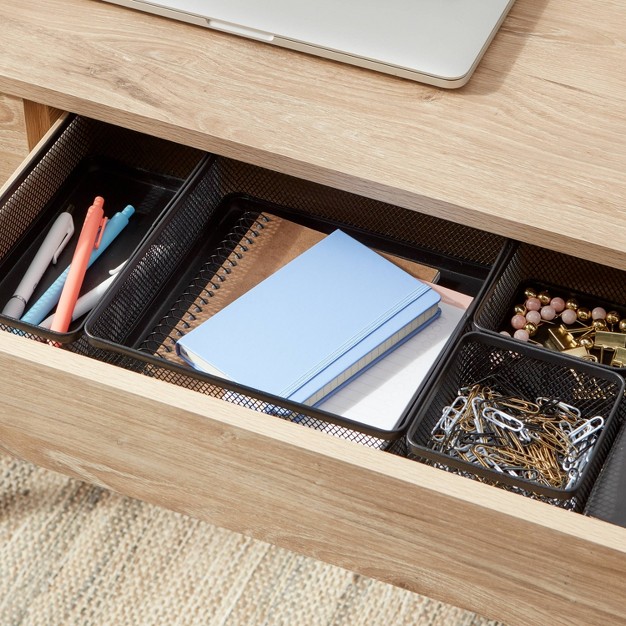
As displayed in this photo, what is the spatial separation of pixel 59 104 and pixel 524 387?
0.44m

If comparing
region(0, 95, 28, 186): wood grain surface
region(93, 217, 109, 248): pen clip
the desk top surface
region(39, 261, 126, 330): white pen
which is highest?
the desk top surface

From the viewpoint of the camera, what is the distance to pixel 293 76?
0.80 meters

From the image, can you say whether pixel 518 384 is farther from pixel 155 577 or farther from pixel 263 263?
pixel 155 577

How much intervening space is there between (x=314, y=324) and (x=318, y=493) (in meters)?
0.15

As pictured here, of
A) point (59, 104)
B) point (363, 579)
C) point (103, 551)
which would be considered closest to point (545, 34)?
point (59, 104)

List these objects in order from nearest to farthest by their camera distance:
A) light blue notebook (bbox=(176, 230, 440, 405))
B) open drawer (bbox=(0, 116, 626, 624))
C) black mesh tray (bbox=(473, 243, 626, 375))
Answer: open drawer (bbox=(0, 116, 626, 624))
light blue notebook (bbox=(176, 230, 440, 405))
black mesh tray (bbox=(473, 243, 626, 375))

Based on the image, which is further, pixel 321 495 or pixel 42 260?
Answer: pixel 42 260

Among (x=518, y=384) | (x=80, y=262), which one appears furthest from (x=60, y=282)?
(x=518, y=384)

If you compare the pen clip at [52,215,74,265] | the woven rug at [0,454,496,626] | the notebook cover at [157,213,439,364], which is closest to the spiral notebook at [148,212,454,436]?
the notebook cover at [157,213,439,364]

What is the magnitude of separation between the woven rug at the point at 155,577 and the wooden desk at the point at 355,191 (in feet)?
0.52

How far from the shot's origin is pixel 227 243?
35.6 inches

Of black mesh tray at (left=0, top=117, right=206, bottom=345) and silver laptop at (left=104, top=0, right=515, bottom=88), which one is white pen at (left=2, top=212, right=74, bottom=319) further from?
silver laptop at (left=104, top=0, right=515, bottom=88)

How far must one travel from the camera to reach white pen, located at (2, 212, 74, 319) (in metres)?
0.83

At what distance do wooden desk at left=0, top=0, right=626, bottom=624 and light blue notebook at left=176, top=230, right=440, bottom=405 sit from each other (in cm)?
9
